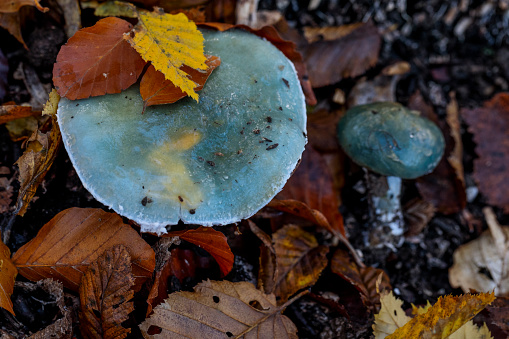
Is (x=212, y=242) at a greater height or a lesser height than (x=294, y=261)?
greater

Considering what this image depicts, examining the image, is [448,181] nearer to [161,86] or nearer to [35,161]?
[161,86]

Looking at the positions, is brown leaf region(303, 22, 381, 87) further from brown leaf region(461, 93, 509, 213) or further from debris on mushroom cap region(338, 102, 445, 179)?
brown leaf region(461, 93, 509, 213)

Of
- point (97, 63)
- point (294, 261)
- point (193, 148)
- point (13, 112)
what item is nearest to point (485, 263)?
point (294, 261)

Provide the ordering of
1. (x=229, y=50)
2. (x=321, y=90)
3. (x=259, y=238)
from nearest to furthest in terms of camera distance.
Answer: (x=229, y=50) → (x=259, y=238) → (x=321, y=90)

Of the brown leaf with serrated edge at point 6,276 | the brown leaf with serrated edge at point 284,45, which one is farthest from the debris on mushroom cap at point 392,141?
the brown leaf with serrated edge at point 6,276

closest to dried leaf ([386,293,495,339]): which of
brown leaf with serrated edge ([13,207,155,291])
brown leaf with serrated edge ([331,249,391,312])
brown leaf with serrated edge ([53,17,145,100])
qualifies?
brown leaf with serrated edge ([331,249,391,312])

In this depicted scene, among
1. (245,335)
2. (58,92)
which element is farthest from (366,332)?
(58,92)

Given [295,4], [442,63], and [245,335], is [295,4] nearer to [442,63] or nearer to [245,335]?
[442,63]
